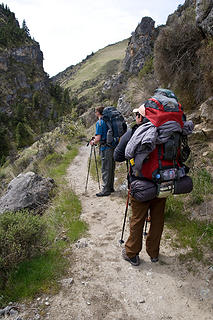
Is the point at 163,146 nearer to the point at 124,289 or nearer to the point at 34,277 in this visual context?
the point at 124,289

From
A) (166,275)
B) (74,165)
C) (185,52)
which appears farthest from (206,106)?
(74,165)

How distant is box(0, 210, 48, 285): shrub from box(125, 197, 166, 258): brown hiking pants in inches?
62.9

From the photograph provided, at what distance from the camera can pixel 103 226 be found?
5129 millimetres

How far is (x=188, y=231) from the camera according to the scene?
14.0 feet

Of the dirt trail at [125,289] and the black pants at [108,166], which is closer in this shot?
the dirt trail at [125,289]

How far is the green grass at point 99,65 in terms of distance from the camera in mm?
133750

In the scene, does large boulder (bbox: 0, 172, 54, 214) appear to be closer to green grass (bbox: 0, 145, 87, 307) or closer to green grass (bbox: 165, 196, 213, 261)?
green grass (bbox: 0, 145, 87, 307)

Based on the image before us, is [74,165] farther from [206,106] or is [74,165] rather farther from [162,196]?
[162,196]

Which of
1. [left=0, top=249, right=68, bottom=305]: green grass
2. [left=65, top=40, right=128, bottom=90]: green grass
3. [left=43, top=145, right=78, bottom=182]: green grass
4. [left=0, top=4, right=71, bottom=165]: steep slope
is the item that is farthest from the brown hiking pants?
[left=65, top=40, right=128, bottom=90]: green grass

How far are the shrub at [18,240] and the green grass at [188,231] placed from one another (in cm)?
252

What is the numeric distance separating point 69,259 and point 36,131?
2987 inches

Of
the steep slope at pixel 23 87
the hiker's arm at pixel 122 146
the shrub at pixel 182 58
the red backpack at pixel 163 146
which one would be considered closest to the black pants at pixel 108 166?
the hiker's arm at pixel 122 146

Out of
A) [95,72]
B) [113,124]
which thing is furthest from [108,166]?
[95,72]

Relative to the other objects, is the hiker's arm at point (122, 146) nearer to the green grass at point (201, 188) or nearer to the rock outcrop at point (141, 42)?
the green grass at point (201, 188)
